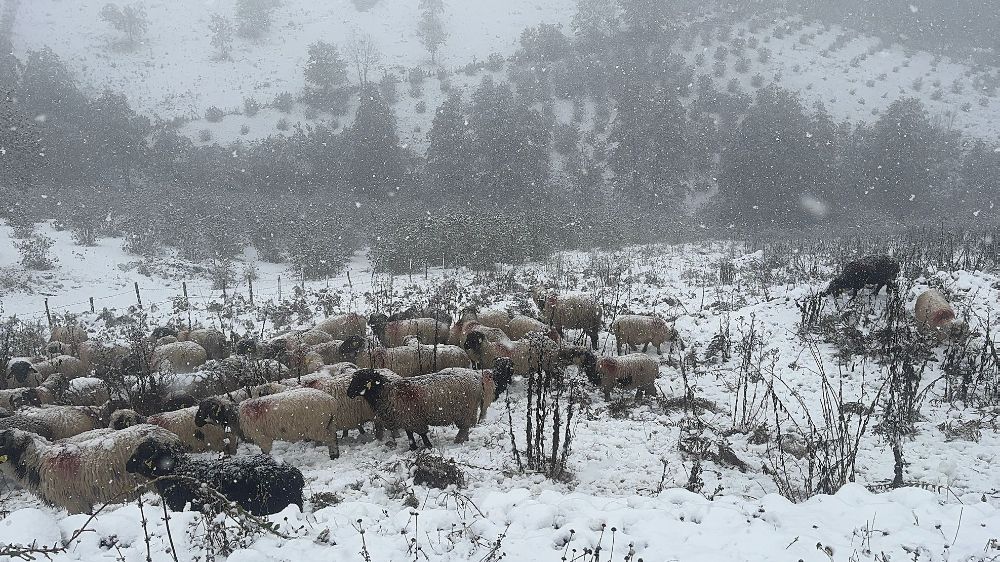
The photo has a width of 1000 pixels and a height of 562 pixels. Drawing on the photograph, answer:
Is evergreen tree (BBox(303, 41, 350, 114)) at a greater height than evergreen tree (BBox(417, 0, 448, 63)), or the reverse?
evergreen tree (BBox(417, 0, 448, 63))

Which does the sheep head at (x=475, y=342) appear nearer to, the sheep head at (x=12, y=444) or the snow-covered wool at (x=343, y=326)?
the snow-covered wool at (x=343, y=326)

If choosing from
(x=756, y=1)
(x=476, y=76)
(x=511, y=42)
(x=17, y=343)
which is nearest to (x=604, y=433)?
(x=17, y=343)

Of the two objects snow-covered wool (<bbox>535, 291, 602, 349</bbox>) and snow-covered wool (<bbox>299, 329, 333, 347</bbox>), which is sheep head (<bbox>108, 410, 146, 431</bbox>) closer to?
snow-covered wool (<bbox>299, 329, 333, 347</bbox>)

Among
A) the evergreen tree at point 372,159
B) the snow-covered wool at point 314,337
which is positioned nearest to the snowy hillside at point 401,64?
the evergreen tree at point 372,159

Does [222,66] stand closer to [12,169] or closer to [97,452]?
[12,169]

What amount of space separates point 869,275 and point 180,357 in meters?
13.2

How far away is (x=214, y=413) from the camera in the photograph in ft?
20.2

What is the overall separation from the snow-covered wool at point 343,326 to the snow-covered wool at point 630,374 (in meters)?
5.69

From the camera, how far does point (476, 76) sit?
44375 millimetres

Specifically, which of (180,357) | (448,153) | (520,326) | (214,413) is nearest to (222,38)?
(448,153)

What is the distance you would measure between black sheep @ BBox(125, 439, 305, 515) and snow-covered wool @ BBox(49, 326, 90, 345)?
29.7 feet

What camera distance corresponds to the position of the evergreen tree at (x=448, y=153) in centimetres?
3409

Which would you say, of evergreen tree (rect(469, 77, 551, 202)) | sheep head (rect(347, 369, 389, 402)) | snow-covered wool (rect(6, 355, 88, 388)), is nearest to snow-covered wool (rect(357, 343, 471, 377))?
sheep head (rect(347, 369, 389, 402))

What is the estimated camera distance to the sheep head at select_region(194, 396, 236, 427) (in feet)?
19.9
